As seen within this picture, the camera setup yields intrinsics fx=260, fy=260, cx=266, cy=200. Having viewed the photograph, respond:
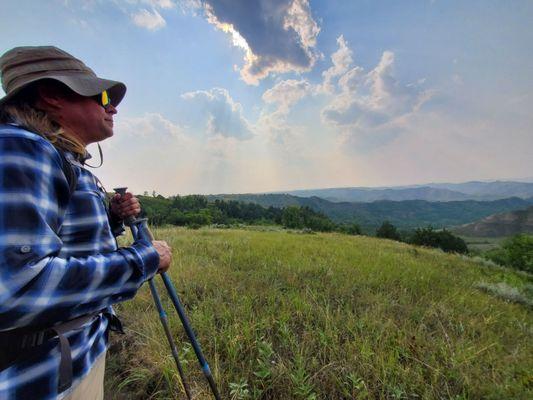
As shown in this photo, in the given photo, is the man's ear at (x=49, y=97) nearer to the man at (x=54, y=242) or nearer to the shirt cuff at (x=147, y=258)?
the man at (x=54, y=242)

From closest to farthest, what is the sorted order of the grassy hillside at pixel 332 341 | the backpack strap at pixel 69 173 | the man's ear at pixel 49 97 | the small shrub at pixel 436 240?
the backpack strap at pixel 69 173
the man's ear at pixel 49 97
the grassy hillside at pixel 332 341
the small shrub at pixel 436 240

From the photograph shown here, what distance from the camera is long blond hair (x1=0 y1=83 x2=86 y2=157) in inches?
48.3

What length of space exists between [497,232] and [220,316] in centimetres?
26159

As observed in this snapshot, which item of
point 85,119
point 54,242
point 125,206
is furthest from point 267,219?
point 54,242

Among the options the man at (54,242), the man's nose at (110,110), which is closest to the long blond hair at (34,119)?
the man at (54,242)

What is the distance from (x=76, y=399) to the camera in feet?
4.51

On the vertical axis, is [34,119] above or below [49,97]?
below

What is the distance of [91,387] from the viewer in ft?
4.91

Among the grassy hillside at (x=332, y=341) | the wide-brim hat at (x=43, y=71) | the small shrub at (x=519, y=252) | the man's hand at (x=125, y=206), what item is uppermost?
the wide-brim hat at (x=43, y=71)

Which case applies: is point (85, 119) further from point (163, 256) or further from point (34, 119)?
point (163, 256)

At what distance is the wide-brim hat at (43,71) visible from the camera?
1.27 metres

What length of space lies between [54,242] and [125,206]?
3.53ft

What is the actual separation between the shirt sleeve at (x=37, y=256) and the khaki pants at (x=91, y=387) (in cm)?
57

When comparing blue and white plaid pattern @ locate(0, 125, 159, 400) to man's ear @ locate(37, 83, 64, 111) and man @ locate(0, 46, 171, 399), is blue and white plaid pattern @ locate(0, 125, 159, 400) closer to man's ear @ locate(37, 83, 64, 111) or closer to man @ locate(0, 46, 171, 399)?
man @ locate(0, 46, 171, 399)
